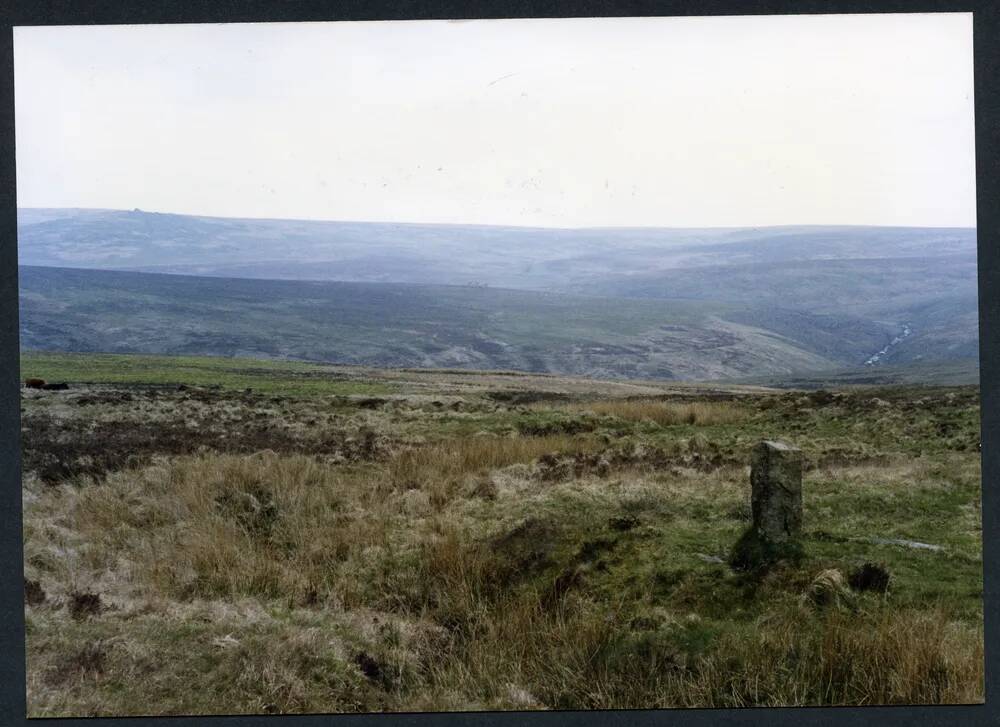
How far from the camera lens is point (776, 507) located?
5727 mm

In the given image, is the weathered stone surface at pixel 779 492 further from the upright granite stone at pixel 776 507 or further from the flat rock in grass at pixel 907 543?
the flat rock in grass at pixel 907 543

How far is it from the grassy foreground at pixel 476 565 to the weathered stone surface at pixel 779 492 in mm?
291

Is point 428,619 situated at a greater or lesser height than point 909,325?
lesser

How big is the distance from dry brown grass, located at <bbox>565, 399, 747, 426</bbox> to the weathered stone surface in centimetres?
309

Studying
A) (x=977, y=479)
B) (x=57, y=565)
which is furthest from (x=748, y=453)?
(x=57, y=565)

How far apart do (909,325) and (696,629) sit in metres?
6.04

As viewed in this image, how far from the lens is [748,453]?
300 inches

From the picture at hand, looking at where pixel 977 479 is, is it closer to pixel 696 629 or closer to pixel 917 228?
pixel 917 228

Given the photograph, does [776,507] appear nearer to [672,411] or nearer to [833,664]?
[833,664]

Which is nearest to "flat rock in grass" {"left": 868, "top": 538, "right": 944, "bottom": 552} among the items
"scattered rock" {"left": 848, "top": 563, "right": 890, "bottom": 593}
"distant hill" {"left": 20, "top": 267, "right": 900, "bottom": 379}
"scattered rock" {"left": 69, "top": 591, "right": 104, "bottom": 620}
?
"scattered rock" {"left": 848, "top": 563, "right": 890, "bottom": 593}

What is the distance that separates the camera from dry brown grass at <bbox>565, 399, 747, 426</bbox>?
352 inches

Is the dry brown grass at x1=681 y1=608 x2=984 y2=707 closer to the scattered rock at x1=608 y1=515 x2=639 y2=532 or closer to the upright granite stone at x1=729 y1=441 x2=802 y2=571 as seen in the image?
the upright granite stone at x1=729 y1=441 x2=802 y2=571

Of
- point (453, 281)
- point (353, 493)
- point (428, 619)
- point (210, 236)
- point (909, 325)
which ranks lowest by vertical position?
point (428, 619)

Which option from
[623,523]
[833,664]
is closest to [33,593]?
[623,523]
